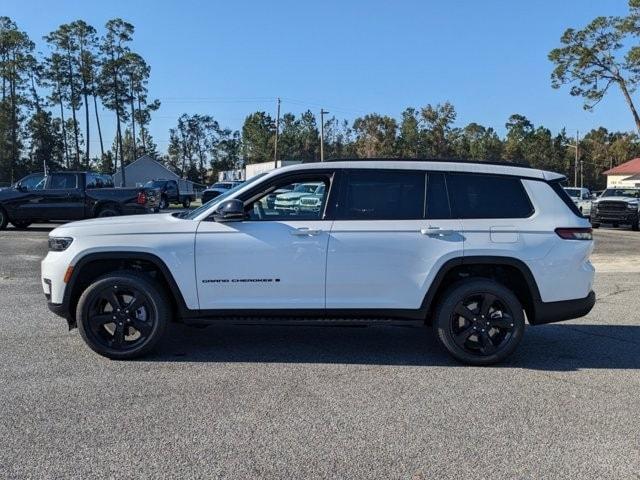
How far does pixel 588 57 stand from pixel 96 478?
40262 mm

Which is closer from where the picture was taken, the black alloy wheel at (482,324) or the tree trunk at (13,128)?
the black alloy wheel at (482,324)

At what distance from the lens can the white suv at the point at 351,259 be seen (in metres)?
5.55

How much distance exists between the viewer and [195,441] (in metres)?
3.98

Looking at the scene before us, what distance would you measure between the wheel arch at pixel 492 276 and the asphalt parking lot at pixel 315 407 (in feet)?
1.94

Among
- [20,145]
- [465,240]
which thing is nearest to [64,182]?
[465,240]

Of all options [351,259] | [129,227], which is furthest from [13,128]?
[351,259]

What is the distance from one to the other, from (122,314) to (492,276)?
136 inches

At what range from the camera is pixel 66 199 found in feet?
62.3

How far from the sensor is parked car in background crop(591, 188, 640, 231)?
85.0 feet

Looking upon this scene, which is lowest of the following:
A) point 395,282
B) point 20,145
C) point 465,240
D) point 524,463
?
point 524,463

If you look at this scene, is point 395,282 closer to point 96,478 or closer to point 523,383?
point 523,383

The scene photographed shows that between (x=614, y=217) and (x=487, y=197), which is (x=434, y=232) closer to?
(x=487, y=197)

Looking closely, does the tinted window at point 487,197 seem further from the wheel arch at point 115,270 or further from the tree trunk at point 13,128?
the tree trunk at point 13,128

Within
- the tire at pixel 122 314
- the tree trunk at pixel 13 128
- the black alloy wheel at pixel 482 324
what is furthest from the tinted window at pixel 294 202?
the tree trunk at pixel 13 128
